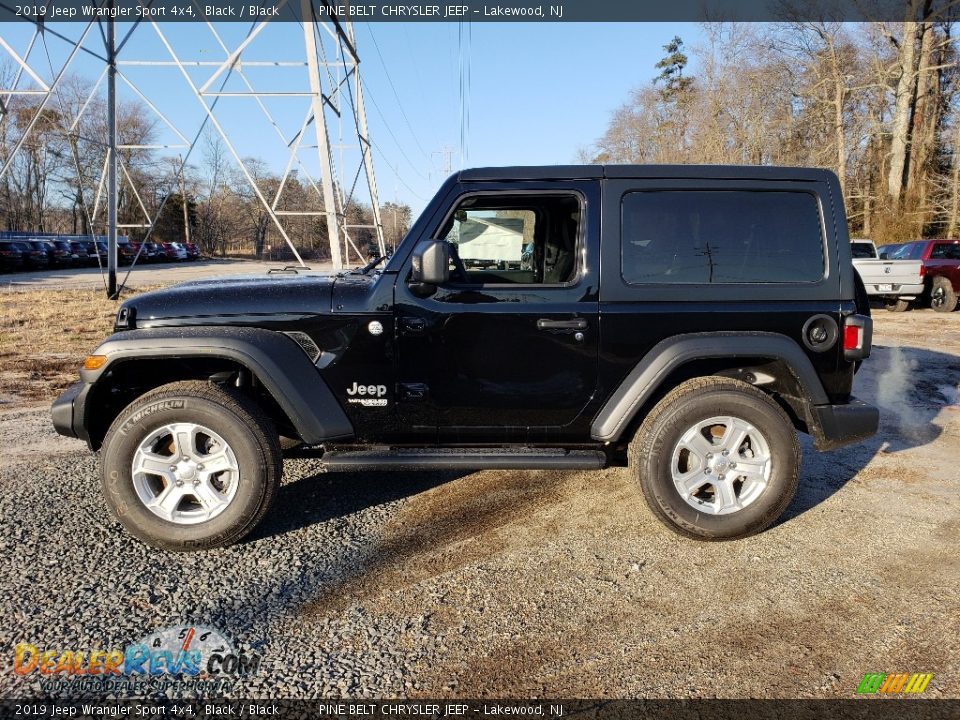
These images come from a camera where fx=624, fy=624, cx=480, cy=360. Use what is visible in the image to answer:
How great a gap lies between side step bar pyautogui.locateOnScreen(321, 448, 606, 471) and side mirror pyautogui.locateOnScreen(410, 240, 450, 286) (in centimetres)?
95

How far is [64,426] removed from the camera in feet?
11.2

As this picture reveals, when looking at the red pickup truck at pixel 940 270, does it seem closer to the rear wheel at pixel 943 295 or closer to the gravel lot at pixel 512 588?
the rear wheel at pixel 943 295

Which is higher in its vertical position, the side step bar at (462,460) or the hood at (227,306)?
the hood at (227,306)

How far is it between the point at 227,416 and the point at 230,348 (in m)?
0.35

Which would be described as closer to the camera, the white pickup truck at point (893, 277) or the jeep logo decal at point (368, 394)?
the jeep logo decal at point (368, 394)

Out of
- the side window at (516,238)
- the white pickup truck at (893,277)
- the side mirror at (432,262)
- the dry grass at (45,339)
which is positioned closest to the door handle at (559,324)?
the side window at (516,238)

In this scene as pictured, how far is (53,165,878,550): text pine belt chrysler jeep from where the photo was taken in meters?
3.27

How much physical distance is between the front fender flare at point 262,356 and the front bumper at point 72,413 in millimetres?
120

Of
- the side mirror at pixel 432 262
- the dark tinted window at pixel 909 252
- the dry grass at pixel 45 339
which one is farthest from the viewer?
the dark tinted window at pixel 909 252

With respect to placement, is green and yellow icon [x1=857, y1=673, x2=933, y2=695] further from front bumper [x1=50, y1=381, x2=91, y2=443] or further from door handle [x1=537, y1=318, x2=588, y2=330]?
front bumper [x1=50, y1=381, x2=91, y2=443]

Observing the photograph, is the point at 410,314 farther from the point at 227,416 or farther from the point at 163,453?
the point at 163,453

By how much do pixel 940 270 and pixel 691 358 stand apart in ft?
Answer: 52.4

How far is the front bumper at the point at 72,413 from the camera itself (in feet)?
11.0
